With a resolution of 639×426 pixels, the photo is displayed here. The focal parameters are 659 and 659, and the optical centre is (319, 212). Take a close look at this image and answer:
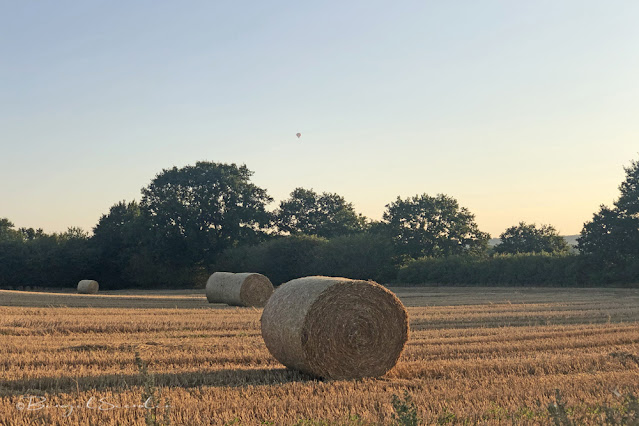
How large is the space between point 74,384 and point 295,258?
4429 cm

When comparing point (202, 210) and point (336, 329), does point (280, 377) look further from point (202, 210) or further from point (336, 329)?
point (202, 210)

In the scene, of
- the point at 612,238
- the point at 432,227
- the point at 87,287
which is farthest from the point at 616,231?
the point at 87,287

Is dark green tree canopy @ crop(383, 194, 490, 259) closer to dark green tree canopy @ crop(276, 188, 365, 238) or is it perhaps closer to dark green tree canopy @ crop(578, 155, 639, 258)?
dark green tree canopy @ crop(276, 188, 365, 238)

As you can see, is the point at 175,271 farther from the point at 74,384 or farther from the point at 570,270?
the point at 74,384

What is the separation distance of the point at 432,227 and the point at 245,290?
130 feet

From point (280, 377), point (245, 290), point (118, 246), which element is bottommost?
point (280, 377)

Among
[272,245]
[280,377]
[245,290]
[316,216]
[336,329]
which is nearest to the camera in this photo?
[280,377]

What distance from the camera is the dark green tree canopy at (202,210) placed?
57.2 m

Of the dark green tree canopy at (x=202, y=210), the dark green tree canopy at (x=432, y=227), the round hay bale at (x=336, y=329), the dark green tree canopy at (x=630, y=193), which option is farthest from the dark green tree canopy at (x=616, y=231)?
the round hay bale at (x=336, y=329)

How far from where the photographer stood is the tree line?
42.0m

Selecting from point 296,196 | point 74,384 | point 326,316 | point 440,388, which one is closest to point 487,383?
point 440,388

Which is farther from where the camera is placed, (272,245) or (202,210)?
(202,210)

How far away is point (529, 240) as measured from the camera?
7506cm

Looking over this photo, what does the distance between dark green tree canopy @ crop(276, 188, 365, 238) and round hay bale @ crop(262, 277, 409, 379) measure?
5844 cm
